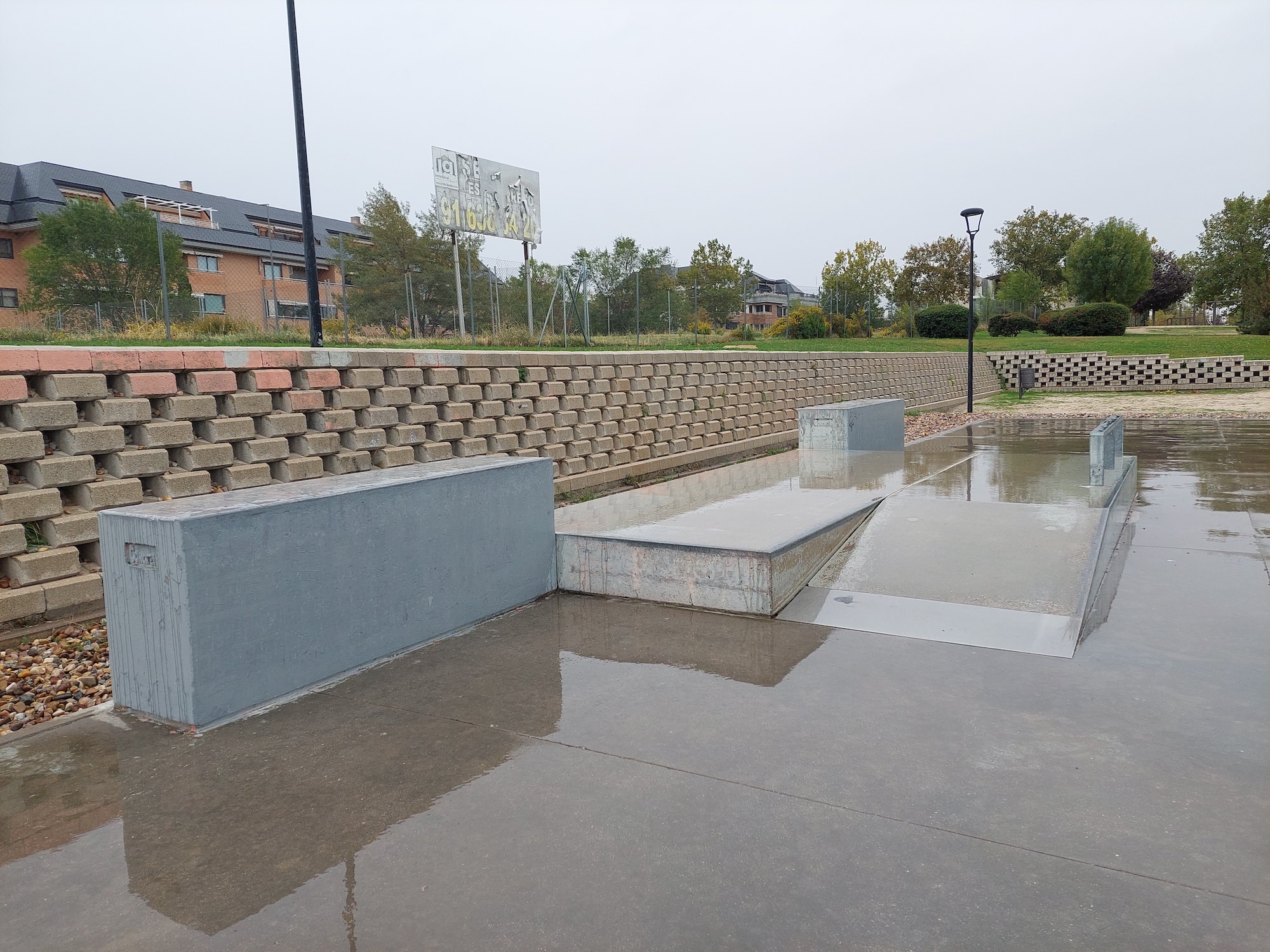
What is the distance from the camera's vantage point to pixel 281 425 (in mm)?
6656

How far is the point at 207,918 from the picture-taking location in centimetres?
239

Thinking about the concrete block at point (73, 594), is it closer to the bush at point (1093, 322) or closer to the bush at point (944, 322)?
the bush at point (944, 322)

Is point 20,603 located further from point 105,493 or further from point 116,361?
point 116,361

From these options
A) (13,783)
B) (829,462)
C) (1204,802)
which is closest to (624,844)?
(1204,802)

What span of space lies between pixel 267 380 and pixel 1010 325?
4424 cm

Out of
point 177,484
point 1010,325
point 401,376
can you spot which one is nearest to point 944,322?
point 1010,325

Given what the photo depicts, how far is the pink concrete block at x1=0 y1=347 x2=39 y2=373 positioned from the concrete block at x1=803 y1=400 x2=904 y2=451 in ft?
29.6

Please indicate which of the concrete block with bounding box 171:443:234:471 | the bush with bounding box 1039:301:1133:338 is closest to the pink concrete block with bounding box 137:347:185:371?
the concrete block with bounding box 171:443:234:471

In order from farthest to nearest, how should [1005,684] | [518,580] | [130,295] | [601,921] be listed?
1. [130,295]
2. [518,580]
3. [1005,684]
4. [601,921]

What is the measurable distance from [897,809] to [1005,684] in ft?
4.72

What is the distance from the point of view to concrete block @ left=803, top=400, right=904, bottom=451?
1173cm

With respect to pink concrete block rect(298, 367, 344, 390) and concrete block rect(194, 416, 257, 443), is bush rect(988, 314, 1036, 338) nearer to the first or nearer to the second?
pink concrete block rect(298, 367, 344, 390)

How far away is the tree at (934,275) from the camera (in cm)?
5459

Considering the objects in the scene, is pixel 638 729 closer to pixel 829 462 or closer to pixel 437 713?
pixel 437 713
